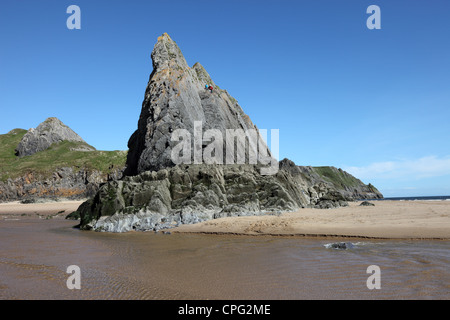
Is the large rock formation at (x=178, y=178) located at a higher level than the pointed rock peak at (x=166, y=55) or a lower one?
lower

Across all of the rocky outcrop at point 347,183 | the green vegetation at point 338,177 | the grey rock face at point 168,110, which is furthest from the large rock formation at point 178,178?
the green vegetation at point 338,177

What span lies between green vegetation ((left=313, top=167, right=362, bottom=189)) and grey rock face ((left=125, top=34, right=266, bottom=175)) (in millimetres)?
97912

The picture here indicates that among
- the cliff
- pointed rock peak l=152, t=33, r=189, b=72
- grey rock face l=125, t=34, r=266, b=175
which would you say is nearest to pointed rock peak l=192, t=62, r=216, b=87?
grey rock face l=125, t=34, r=266, b=175

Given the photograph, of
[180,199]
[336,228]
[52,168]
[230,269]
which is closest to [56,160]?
[52,168]

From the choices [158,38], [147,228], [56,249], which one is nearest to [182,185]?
[147,228]

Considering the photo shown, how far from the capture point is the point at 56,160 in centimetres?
8131

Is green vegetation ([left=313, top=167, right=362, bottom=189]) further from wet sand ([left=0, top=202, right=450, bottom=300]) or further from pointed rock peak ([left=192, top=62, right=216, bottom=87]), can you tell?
wet sand ([left=0, top=202, right=450, bottom=300])

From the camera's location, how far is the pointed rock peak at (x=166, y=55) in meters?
43.5

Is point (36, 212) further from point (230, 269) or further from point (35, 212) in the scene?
point (230, 269)

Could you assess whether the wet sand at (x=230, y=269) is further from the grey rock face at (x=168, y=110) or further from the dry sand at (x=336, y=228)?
the grey rock face at (x=168, y=110)

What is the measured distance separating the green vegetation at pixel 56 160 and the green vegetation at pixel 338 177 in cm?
9516

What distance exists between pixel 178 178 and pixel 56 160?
71.8m

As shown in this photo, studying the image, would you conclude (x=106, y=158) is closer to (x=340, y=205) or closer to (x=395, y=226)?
(x=340, y=205)
